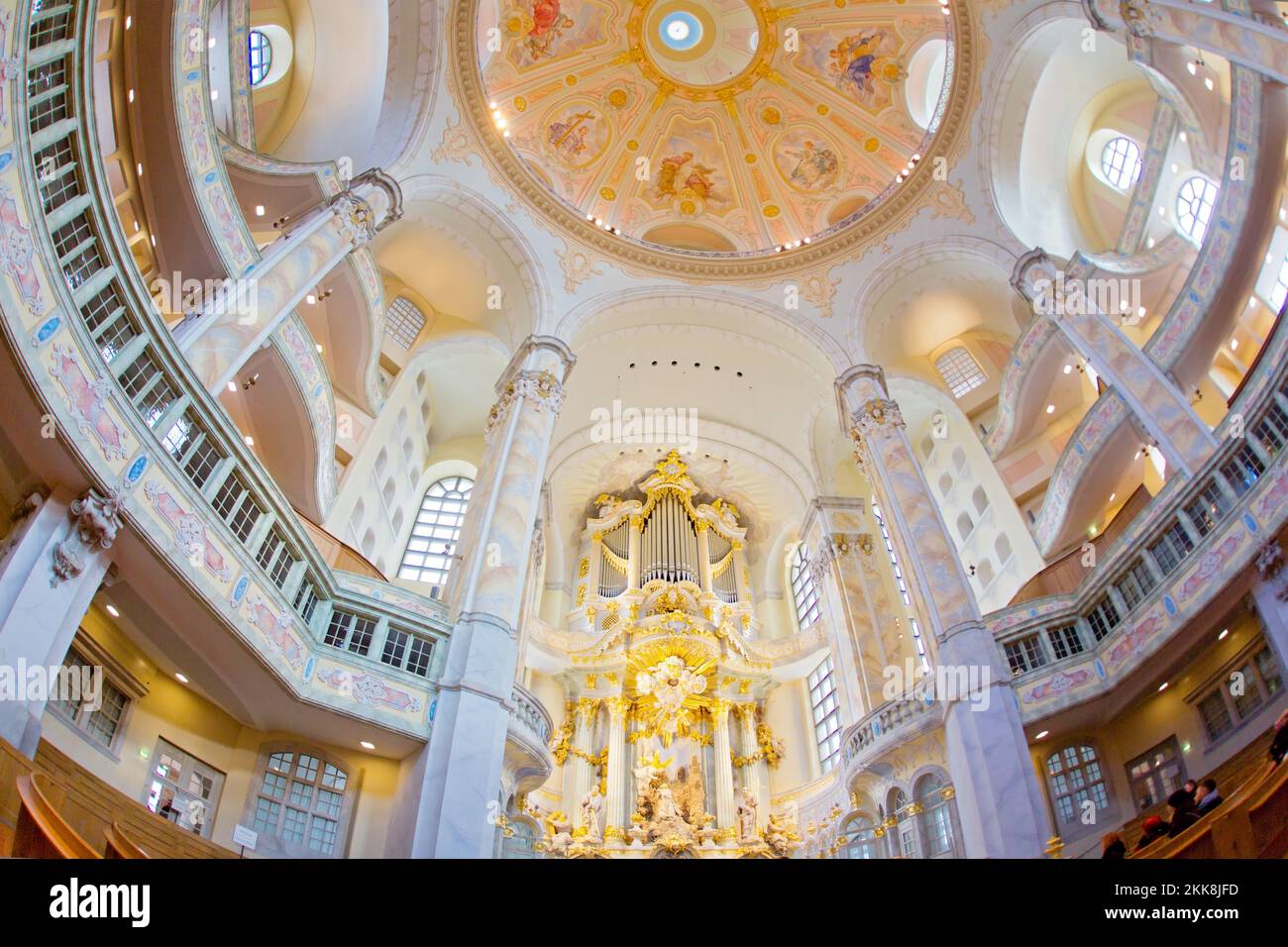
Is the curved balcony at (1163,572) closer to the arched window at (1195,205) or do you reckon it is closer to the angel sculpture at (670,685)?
the arched window at (1195,205)

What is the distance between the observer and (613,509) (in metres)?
33.4

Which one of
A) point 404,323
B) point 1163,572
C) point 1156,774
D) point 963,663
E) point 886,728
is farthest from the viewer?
point 404,323

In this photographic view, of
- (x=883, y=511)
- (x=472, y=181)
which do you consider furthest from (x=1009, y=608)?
(x=472, y=181)

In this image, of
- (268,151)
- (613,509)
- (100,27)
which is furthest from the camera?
(613,509)

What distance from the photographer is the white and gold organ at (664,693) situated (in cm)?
2350

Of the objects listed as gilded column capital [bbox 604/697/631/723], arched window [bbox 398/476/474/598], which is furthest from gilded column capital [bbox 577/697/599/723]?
arched window [bbox 398/476/474/598]

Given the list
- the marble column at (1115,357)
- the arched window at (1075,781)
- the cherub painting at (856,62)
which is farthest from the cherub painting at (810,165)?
the arched window at (1075,781)

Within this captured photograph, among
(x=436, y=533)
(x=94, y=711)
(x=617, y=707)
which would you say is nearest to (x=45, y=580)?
(x=94, y=711)

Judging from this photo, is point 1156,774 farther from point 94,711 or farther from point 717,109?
point 717,109

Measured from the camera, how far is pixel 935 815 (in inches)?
666

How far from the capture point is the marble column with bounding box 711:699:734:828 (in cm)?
2506

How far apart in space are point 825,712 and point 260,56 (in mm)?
25246
